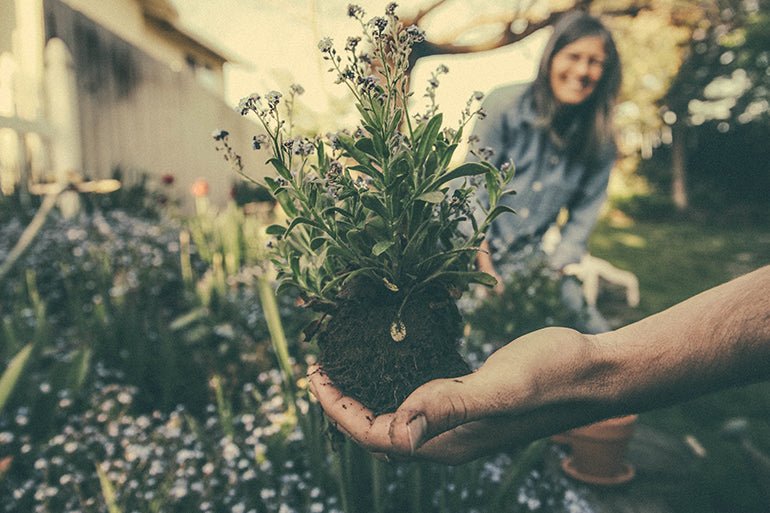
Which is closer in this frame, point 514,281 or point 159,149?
point 514,281

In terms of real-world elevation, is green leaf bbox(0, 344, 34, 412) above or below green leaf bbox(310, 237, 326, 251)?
below

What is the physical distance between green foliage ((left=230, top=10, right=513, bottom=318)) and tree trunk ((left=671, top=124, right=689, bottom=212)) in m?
16.1

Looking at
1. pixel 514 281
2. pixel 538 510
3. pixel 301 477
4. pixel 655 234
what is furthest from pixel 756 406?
pixel 655 234

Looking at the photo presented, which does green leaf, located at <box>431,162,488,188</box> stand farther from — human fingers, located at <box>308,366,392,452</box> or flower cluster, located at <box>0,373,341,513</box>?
flower cluster, located at <box>0,373,341,513</box>

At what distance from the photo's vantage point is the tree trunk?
49.9ft

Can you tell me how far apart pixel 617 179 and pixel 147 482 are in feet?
61.2

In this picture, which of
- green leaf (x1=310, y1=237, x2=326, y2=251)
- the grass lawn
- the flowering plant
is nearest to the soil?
the flowering plant

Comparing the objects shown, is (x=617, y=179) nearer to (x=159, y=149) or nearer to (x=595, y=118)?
(x=159, y=149)

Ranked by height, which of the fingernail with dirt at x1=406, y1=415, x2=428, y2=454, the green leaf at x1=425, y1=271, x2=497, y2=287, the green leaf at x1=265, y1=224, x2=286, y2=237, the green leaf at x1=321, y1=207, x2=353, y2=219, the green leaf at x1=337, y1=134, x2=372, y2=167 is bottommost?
the fingernail with dirt at x1=406, y1=415, x2=428, y2=454

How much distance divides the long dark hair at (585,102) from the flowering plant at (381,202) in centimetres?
193

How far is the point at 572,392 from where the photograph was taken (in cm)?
98

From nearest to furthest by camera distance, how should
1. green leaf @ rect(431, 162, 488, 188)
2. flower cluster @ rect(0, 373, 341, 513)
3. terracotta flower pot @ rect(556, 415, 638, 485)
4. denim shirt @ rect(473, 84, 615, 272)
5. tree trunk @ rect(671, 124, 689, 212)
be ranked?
1. green leaf @ rect(431, 162, 488, 188)
2. flower cluster @ rect(0, 373, 341, 513)
3. terracotta flower pot @ rect(556, 415, 638, 485)
4. denim shirt @ rect(473, 84, 615, 272)
5. tree trunk @ rect(671, 124, 689, 212)

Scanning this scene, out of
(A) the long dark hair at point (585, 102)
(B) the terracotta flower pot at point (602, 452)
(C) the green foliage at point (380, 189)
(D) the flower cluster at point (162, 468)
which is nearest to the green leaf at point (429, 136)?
(C) the green foliage at point (380, 189)

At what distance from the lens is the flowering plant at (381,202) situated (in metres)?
0.97
